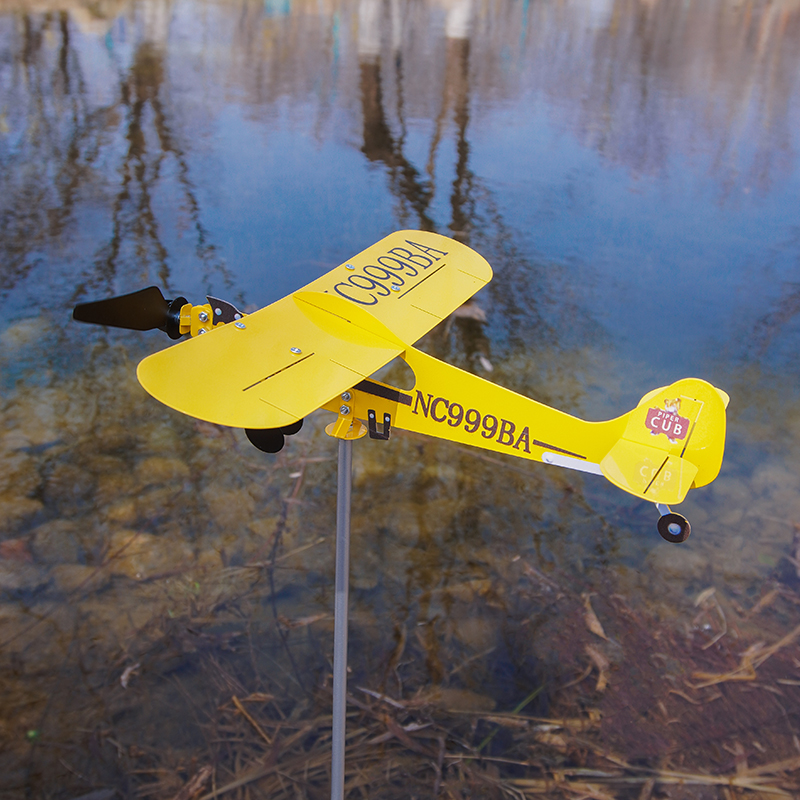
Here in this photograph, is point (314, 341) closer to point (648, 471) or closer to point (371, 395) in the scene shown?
point (371, 395)

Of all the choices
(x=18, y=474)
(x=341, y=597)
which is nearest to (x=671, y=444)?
(x=341, y=597)

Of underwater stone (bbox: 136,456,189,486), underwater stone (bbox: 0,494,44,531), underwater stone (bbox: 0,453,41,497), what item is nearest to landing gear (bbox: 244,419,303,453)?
underwater stone (bbox: 136,456,189,486)

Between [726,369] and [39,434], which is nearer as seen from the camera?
[39,434]

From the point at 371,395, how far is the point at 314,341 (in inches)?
20.1

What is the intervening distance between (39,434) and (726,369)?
9.12m

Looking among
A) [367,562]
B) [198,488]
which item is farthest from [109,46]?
[367,562]

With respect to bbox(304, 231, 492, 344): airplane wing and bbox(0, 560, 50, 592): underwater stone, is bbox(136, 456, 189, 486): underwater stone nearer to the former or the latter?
bbox(0, 560, 50, 592): underwater stone

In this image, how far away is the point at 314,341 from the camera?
489 centimetres

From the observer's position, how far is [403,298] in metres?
5.80

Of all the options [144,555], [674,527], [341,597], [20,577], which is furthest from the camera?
[144,555]

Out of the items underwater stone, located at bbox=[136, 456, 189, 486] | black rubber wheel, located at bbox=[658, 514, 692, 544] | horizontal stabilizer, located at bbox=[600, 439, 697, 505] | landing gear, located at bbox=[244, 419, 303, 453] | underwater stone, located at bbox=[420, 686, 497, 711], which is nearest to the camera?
black rubber wheel, located at bbox=[658, 514, 692, 544]

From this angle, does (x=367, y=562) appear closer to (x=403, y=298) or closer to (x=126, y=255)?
(x=403, y=298)

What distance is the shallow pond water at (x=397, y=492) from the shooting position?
6.02 meters

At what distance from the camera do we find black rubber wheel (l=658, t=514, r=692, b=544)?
13.8ft
